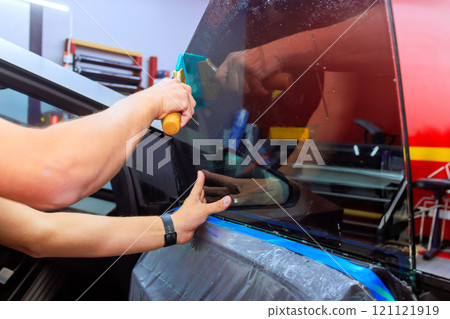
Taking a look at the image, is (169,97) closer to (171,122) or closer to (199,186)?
(171,122)

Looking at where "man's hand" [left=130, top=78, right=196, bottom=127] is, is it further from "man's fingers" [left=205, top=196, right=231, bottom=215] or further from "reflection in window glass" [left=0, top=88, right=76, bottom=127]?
"reflection in window glass" [left=0, top=88, right=76, bottom=127]

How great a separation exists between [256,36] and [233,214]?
28cm

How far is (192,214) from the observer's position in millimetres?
539

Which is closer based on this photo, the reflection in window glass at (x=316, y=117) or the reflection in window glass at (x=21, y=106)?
the reflection in window glass at (x=316, y=117)

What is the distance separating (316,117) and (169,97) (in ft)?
0.61

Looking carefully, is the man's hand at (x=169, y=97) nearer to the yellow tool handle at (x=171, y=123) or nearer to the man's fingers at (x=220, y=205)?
the yellow tool handle at (x=171, y=123)

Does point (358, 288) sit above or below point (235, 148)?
below

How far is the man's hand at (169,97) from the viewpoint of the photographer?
1.31ft

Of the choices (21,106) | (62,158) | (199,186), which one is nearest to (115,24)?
(21,106)

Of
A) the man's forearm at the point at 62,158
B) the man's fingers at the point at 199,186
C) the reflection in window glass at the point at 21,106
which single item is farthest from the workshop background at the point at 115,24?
the man's forearm at the point at 62,158

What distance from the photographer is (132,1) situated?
838 millimetres

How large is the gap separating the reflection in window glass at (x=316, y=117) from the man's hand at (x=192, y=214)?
6 cm

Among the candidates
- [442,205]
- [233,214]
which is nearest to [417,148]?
[442,205]
